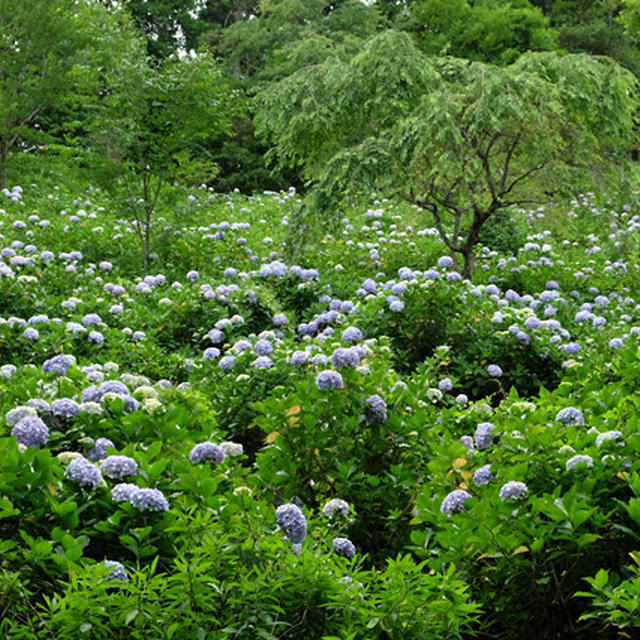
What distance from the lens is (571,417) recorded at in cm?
285

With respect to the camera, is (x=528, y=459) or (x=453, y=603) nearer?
(x=453, y=603)

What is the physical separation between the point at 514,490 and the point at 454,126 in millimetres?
5249

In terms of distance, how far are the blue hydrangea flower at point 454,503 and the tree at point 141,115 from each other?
20.7 feet

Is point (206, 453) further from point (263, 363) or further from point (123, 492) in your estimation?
point (263, 363)

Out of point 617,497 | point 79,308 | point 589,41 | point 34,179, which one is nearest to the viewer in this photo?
point 617,497

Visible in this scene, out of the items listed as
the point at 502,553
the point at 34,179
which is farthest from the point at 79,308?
the point at 34,179

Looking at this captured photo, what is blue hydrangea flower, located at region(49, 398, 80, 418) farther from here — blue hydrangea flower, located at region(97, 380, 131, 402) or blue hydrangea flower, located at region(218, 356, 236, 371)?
blue hydrangea flower, located at region(218, 356, 236, 371)

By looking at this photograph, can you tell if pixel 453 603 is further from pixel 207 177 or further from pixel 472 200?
pixel 207 177

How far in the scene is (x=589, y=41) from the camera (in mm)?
21781

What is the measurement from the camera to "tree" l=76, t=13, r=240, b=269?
26.3 ft

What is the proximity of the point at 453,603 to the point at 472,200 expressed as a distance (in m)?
6.03

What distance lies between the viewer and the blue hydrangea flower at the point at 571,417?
9.32 ft

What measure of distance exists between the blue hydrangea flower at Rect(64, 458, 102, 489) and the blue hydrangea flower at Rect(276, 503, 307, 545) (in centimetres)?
54

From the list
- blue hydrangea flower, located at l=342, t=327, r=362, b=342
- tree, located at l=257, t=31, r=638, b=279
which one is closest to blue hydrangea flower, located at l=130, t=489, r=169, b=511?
blue hydrangea flower, located at l=342, t=327, r=362, b=342
